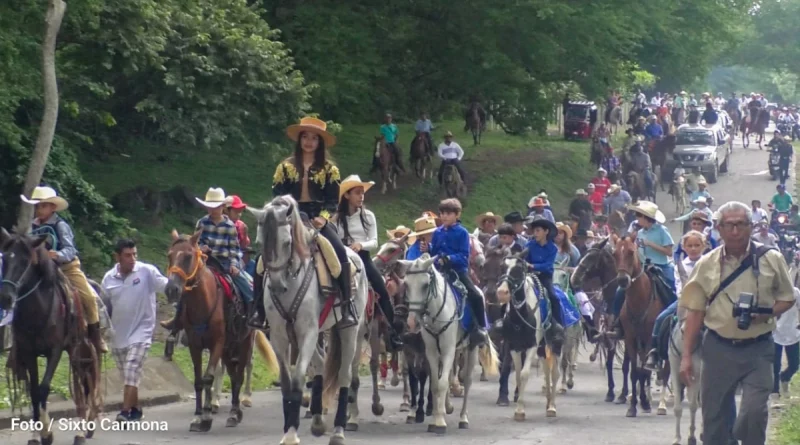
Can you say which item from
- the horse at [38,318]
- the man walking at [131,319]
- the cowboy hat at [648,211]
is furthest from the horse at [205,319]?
the cowboy hat at [648,211]

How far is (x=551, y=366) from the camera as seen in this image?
17594 mm

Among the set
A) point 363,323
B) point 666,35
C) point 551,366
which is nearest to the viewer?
point 363,323

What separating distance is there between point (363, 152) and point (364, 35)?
636 cm

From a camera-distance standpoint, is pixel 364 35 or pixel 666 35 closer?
pixel 364 35

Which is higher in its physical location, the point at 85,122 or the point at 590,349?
the point at 85,122

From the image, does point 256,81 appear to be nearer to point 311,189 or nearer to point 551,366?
point 551,366

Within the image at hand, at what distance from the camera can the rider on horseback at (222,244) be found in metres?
15.9

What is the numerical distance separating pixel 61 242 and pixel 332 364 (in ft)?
9.31

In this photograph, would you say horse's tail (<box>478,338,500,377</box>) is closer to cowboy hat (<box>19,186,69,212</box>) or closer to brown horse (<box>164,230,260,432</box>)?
brown horse (<box>164,230,260,432</box>)

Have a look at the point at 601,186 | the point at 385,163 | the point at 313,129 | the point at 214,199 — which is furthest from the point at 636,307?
the point at 601,186

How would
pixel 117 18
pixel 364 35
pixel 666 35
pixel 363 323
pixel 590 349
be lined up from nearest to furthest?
pixel 363 323 < pixel 117 18 < pixel 590 349 < pixel 364 35 < pixel 666 35

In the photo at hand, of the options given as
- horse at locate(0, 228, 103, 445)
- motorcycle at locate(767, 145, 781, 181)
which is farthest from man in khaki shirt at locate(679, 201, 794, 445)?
motorcycle at locate(767, 145, 781, 181)

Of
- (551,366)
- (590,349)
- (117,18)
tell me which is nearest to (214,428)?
(551,366)

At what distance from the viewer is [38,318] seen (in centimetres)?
1305
